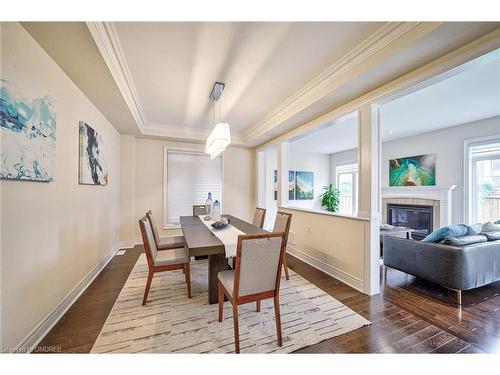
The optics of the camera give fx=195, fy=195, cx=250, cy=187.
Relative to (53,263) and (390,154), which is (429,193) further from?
(53,263)

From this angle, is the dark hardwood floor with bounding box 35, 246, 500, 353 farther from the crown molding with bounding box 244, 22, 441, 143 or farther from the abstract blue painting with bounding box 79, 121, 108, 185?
the crown molding with bounding box 244, 22, 441, 143

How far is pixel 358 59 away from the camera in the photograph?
187cm

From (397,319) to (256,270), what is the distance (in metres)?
1.49

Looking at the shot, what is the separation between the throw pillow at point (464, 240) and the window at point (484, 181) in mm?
2304

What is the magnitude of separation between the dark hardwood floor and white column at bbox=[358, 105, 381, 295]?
235 mm

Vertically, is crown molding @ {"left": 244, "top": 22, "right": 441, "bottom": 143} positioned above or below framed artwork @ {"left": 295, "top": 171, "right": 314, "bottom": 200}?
above

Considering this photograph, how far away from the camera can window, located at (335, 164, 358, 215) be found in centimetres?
643

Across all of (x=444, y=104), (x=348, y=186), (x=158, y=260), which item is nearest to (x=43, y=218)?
(x=158, y=260)

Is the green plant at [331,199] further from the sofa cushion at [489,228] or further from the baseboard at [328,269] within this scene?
the sofa cushion at [489,228]

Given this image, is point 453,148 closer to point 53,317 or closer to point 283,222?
point 283,222

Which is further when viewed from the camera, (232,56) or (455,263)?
(455,263)

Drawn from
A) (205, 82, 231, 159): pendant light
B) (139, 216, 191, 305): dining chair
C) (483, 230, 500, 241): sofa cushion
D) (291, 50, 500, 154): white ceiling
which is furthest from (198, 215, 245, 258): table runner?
(483, 230, 500, 241): sofa cushion

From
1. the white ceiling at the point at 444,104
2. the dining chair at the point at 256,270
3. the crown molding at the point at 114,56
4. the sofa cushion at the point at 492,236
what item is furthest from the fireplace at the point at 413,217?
the crown molding at the point at 114,56
